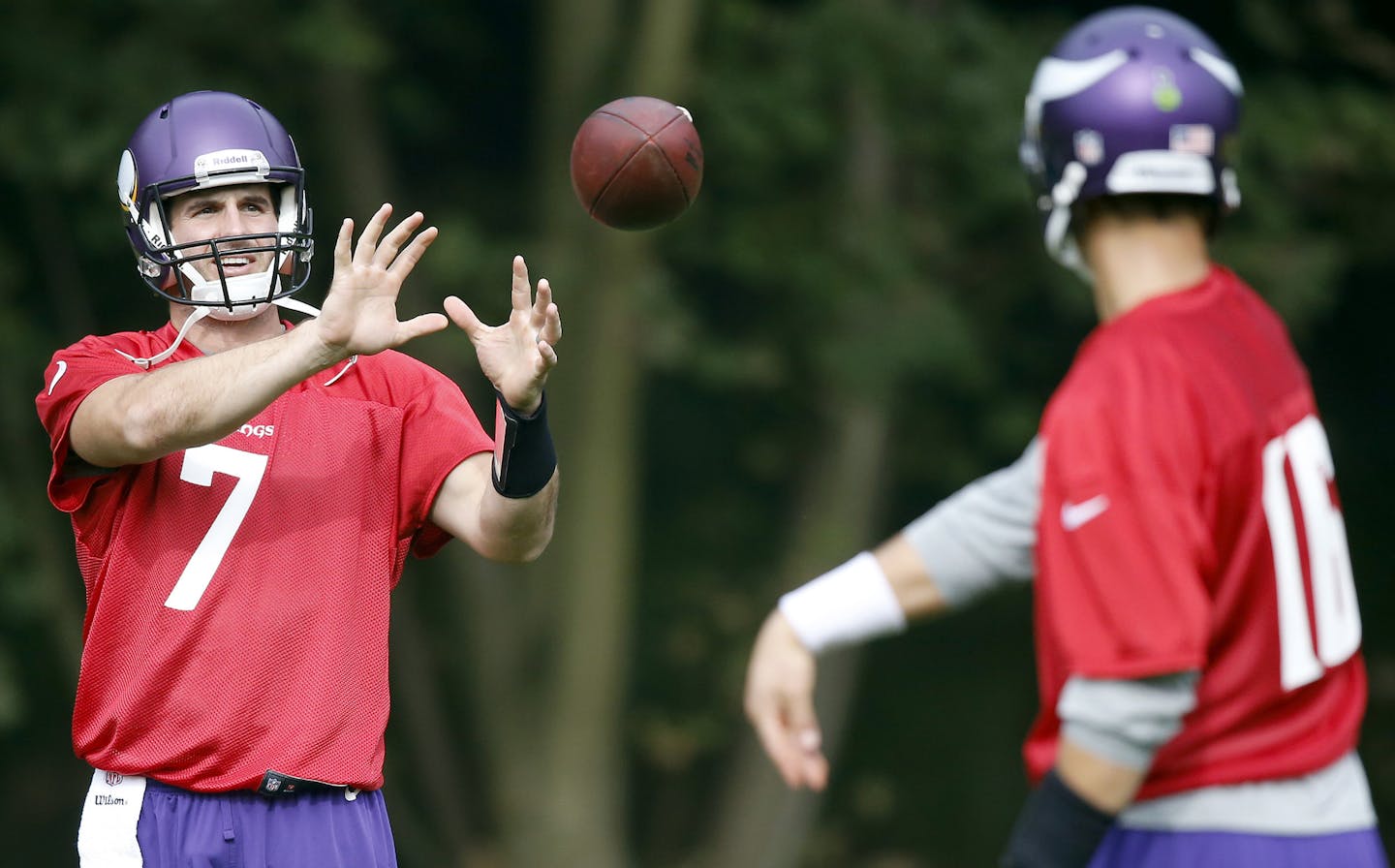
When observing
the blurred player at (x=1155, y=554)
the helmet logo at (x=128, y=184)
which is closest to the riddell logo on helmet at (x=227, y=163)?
the helmet logo at (x=128, y=184)

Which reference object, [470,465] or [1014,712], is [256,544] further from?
[1014,712]

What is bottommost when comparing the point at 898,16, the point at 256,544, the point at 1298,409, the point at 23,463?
the point at 23,463

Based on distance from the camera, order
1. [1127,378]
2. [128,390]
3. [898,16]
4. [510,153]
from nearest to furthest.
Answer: [1127,378]
[128,390]
[898,16]
[510,153]

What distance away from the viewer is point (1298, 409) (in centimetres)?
276

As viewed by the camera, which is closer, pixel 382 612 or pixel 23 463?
pixel 382 612

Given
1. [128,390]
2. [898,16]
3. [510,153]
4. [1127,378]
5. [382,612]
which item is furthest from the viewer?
[510,153]

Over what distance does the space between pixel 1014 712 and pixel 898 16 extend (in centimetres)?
513

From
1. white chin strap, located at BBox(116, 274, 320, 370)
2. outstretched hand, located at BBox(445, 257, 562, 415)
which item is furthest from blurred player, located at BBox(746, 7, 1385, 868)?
white chin strap, located at BBox(116, 274, 320, 370)

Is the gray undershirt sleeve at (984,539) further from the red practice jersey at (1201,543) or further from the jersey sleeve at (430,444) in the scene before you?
the jersey sleeve at (430,444)

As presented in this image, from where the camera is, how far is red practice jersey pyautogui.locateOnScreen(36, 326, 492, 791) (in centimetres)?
361

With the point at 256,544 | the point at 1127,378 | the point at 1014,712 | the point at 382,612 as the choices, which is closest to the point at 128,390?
the point at 256,544

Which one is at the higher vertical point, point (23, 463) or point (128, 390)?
point (128, 390)

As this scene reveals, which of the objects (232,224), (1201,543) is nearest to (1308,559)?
(1201,543)

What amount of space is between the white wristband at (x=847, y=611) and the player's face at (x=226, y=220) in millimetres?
1657
